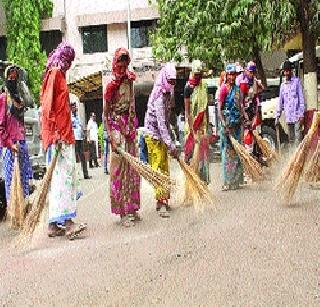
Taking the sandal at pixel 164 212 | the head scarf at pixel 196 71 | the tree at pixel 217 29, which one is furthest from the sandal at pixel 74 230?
the tree at pixel 217 29

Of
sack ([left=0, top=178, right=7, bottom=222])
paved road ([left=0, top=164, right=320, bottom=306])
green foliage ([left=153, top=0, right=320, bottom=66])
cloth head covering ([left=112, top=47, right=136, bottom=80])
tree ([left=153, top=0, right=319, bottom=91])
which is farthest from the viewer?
green foliage ([left=153, top=0, right=320, bottom=66])

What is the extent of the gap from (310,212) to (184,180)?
4.58ft

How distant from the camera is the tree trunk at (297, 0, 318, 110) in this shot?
38.0 ft

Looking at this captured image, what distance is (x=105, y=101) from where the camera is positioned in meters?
6.14

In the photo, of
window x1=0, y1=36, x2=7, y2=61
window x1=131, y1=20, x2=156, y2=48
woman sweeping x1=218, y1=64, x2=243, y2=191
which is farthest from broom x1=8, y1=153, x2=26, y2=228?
window x1=0, y1=36, x2=7, y2=61

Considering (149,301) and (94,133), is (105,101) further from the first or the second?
(94,133)

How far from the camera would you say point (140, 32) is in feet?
81.4

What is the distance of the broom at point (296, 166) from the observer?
6.23 m

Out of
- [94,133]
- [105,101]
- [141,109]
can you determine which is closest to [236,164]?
[105,101]

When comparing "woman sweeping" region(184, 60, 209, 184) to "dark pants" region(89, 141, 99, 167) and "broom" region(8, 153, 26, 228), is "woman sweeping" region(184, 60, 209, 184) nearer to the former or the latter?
"broom" region(8, 153, 26, 228)

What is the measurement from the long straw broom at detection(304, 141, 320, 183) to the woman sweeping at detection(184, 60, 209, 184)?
157 cm

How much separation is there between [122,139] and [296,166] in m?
1.66

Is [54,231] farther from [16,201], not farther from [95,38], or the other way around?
[95,38]

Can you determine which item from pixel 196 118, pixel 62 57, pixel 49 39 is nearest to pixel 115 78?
pixel 62 57
